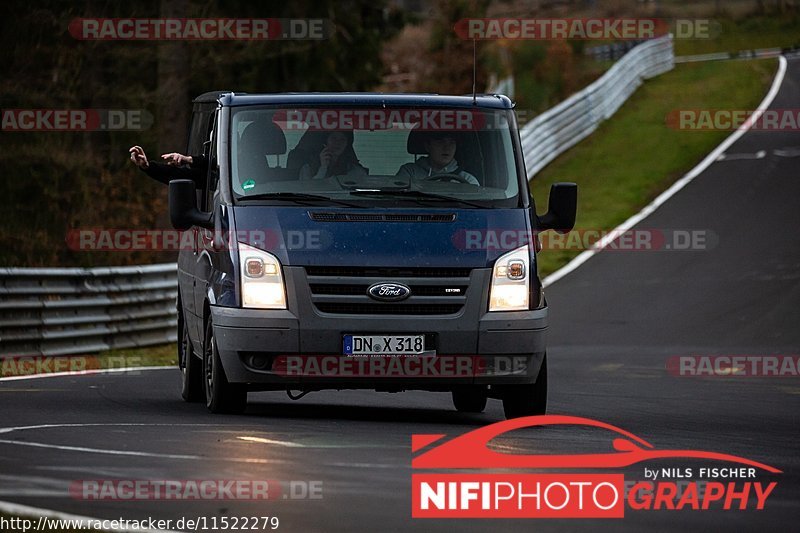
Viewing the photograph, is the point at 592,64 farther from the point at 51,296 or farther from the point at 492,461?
the point at 492,461

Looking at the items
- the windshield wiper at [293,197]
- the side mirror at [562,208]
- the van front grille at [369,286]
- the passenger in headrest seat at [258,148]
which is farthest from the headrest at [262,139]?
the side mirror at [562,208]

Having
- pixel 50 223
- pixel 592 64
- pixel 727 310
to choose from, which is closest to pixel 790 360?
pixel 727 310

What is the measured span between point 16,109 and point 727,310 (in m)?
14.6

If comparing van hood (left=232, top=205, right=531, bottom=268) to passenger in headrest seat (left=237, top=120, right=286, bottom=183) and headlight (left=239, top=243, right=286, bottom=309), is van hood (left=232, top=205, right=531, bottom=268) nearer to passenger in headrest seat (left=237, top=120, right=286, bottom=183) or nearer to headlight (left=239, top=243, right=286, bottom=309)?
headlight (left=239, top=243, right=286, bottom=309)

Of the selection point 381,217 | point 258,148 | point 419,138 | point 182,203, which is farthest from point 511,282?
point 182,203

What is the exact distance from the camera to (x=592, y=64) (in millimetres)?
73312

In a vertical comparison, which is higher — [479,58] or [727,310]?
[479,58]

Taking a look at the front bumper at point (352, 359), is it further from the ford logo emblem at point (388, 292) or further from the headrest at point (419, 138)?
the headrest at point (419, 138)

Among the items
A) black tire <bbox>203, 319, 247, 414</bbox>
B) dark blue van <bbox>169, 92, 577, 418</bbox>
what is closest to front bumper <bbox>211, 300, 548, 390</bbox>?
dark blue van <bbox>169, 92, 577, 418</bbox>

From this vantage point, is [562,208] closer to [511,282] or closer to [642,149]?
[511,282]

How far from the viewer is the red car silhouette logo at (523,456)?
878 cm

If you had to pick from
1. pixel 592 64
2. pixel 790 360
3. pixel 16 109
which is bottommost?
pixel 790 360

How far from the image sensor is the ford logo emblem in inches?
434

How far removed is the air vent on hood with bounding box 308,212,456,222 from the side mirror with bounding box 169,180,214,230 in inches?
35.0
